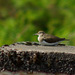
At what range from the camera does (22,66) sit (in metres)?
3.49

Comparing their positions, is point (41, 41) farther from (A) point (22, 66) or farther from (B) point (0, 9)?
(B) point (0, 9)

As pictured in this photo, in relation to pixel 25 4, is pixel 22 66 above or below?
below

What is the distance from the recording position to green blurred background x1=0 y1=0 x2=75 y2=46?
225 inches

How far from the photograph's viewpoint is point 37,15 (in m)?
6.16

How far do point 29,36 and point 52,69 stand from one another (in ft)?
6.41

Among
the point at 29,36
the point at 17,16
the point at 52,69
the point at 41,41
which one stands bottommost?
the point at 52,69

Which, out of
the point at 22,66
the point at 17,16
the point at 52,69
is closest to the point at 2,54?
the point at 22,66

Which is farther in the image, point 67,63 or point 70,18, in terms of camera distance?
point 70,18

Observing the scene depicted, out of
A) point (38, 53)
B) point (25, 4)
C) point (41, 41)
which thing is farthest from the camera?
point (25, 4)

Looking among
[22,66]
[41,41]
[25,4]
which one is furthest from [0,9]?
[22,66]

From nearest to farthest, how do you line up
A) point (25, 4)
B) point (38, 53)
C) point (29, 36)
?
point (38, 53), point (29, 36), point (25, 4)

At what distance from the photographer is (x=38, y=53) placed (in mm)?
3426

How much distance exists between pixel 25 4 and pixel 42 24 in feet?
1.35

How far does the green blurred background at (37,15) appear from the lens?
5.72 meters
